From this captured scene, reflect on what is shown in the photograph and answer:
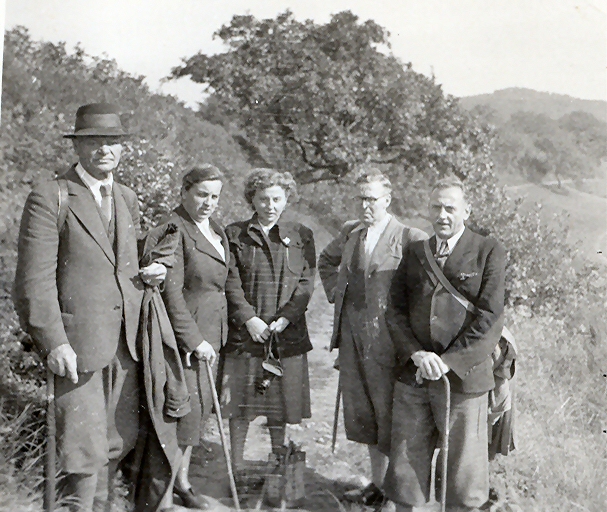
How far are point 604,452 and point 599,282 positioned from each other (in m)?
1.02

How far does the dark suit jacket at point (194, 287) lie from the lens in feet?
11.8

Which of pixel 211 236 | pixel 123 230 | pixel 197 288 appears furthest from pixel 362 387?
pixel 123 230

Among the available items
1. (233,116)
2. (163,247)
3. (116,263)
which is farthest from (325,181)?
(116,263)

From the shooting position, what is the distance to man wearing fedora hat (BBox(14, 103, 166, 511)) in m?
3.30

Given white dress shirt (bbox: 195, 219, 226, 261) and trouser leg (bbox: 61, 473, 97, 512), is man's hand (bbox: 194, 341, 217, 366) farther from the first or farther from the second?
trouser leg (bbox: 61, 473, 97, 512)

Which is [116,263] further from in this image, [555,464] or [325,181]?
[555,464]

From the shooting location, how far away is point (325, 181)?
388 cm

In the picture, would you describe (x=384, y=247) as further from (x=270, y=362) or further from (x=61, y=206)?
(x=61, y=206)

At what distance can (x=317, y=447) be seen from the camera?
12.8ft

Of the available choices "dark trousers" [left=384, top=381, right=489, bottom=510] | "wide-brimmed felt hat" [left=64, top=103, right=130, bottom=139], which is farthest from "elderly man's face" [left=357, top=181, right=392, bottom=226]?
"wide-brimmed felt hat" [left=64, top=103, right=130, bottom=139]

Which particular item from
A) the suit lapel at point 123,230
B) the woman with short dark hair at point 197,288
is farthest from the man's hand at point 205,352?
the suit lapel at point 123,230

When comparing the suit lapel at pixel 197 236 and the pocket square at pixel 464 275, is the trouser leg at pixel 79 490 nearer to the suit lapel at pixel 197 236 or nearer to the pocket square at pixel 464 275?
the suit lapel at pixel 197 236

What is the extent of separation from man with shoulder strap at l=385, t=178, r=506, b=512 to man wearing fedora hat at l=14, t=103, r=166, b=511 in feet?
4.73

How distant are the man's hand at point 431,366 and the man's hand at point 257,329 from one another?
Answer: 2.91 feet
